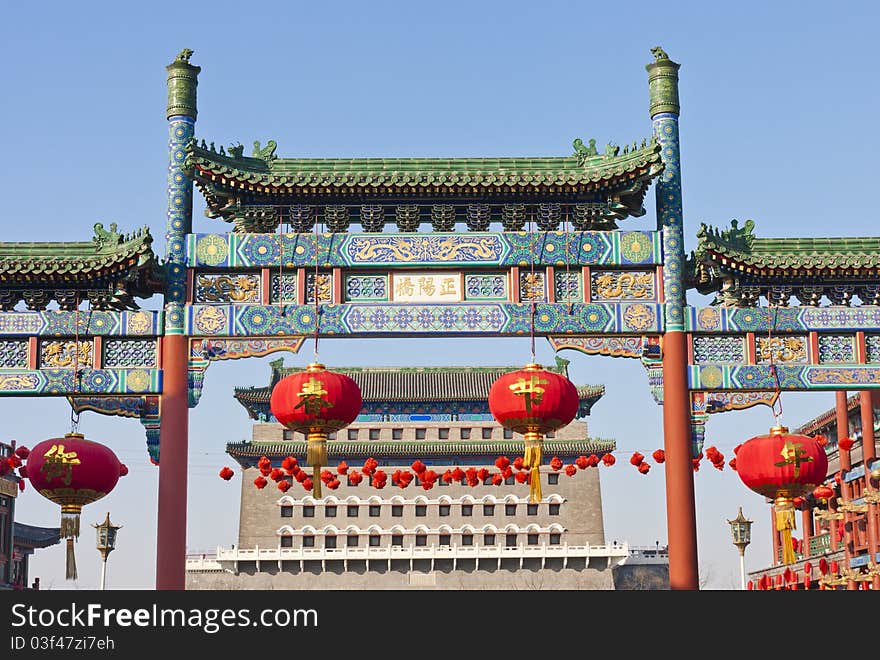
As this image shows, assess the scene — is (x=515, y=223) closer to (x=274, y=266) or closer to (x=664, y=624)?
(x=274, y=266)

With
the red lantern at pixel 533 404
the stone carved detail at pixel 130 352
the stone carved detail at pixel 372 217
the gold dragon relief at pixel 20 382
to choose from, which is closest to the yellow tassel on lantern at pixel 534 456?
the red lantern at pixel 533 404

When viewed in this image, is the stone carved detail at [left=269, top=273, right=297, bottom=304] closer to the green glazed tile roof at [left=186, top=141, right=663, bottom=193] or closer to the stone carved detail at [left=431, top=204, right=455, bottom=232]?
Answer: the green glazed tile roof at [left=186, top=141, right=663, bottom=193]

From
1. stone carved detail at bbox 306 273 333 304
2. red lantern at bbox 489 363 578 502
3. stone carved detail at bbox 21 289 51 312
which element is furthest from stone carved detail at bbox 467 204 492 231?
stone carved detail at bbox 21 289 51 312

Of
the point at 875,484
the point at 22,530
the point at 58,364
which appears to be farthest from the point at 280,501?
the point at 58,364

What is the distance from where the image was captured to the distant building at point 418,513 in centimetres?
4156

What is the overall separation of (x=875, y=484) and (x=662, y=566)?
1537 centimetres

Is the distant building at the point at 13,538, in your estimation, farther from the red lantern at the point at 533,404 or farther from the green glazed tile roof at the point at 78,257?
the red lantern at the point at 533,404

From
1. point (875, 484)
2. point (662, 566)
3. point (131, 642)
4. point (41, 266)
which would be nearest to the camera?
point (131, 642)

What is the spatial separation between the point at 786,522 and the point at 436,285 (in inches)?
179

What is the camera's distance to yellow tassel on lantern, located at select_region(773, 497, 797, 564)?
47.1 ft

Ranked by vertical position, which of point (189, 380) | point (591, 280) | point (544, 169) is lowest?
point (189, 380)

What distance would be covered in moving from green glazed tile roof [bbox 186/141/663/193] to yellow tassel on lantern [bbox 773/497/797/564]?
387 centimetres

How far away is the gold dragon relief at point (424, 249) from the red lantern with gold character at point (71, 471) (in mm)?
3530

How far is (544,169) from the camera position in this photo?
51.6ft
